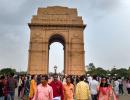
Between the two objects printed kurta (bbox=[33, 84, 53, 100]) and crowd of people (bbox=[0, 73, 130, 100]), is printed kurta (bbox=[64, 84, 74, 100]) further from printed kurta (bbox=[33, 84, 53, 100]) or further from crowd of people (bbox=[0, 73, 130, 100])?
printed kurta (bbox=[33, 84, 53, 100])

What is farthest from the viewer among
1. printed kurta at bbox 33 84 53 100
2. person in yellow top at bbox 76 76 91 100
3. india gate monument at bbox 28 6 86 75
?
india gate monument at bbox 28 6 86 75

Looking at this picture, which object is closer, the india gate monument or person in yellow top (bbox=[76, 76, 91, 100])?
person in yellow top (bbox=[76, 76, 91, 100])

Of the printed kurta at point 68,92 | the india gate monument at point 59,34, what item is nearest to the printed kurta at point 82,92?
the printed kurta at point 68,92

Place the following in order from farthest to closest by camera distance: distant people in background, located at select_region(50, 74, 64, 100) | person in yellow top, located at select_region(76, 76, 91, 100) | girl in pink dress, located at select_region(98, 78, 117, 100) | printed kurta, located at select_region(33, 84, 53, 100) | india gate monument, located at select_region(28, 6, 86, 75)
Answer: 1. india gate monument, located at select_region(28, 6, 86, 75)
2. person in yellow top, located at select_region(76, 76, 91, 100)
3. girl in pink dress, located at select_region(98, 78, 117, 100)
4. distant people in background, located at select_region(50, 74, 64, 100)
5. printed kurta, located at select_region(33, 84, 53, 100)

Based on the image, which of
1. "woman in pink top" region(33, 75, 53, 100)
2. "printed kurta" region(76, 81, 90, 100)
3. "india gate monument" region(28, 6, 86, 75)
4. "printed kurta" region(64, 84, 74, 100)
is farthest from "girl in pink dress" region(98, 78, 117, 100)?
"india gate monument" region(28, 6, 86, 75)

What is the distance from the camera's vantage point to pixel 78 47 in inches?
1586

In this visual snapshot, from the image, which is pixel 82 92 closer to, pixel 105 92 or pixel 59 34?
pixel 105 92

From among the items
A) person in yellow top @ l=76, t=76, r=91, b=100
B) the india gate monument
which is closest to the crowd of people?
person in yellow top @ l=76, t=76, r=91, b=100

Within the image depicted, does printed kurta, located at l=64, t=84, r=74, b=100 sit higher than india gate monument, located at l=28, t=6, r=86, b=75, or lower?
lower

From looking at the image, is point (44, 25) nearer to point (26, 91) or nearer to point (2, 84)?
point (26, 91)

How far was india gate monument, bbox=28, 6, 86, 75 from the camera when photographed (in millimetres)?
39438

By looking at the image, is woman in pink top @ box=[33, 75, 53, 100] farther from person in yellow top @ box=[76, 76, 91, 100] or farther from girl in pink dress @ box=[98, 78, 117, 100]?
person in yellow top @ box=[76, 76, 91, 100]

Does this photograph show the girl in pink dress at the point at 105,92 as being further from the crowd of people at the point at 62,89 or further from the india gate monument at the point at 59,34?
the india gate monument at the point at 59,34

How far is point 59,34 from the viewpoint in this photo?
40.6 m
